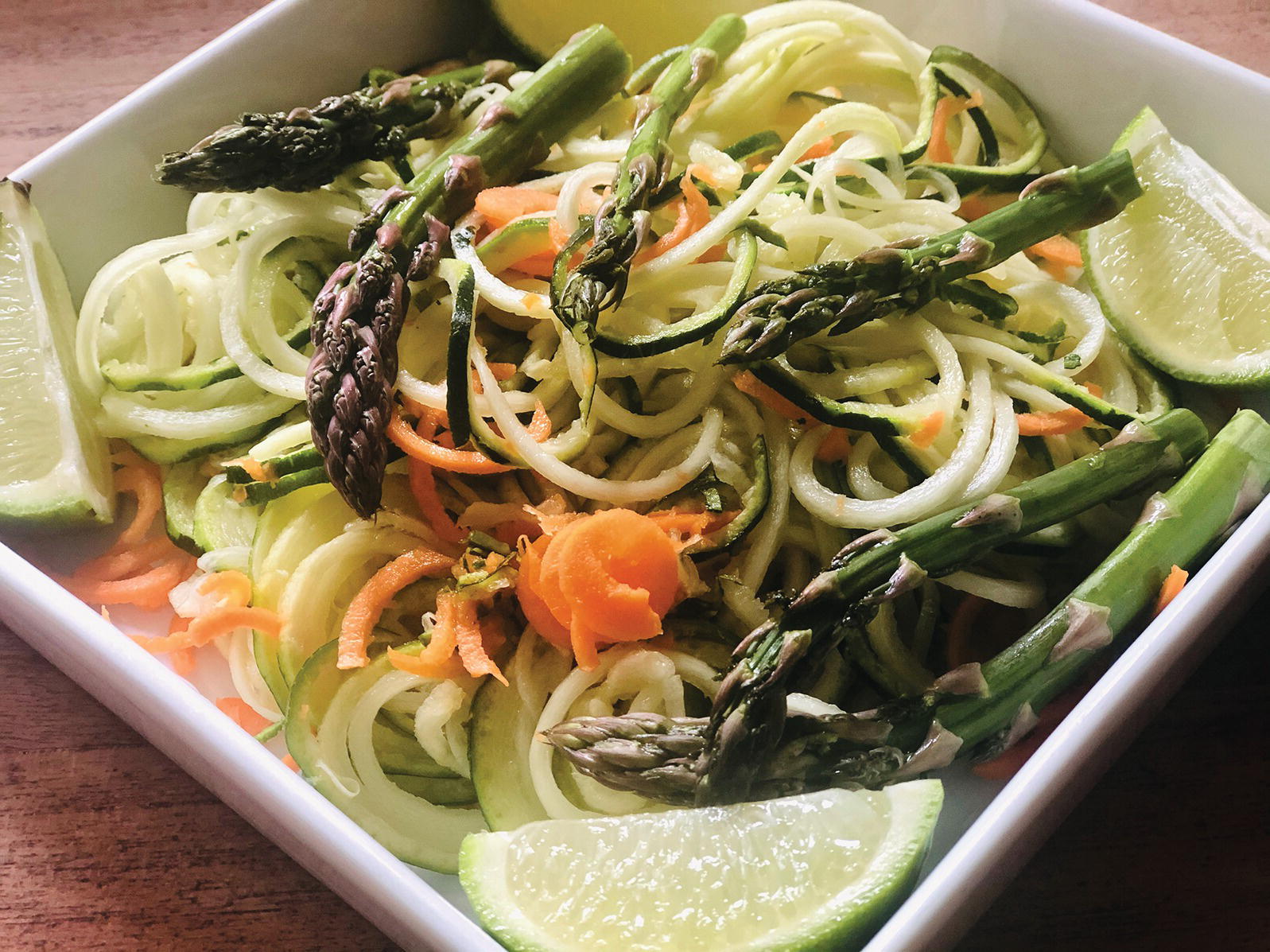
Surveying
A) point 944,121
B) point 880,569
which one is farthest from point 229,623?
point 944,121

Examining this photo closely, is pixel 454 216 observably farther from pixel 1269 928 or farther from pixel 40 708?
pixel 1269 928

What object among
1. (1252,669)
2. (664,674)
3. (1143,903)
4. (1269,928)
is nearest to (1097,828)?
(1143,903)

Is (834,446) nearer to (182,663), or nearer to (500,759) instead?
(500,759)

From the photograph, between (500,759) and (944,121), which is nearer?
(500,759)

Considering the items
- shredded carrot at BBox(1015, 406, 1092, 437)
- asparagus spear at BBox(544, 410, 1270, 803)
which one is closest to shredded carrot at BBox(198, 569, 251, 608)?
asparagus spear at BBox(544, 410, 1270, 803)

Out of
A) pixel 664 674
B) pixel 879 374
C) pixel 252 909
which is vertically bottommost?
pixel 252 909

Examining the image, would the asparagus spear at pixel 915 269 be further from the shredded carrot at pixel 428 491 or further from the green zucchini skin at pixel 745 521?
the shredded carrot at pixel 428 491

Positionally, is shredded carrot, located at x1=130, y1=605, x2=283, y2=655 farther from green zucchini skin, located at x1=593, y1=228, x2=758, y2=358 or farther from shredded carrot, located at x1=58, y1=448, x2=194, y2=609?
green zucchini skin, located at x1=593, y1=228, x2=758, y2=358
